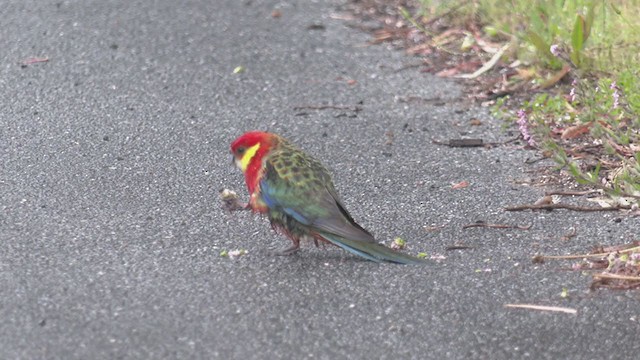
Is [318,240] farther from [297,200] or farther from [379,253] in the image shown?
[379,253]

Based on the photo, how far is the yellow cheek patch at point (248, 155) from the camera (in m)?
5.11

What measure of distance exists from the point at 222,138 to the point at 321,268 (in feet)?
6.01

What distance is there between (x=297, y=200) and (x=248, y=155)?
0.36 metres

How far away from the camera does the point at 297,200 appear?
4.92 m

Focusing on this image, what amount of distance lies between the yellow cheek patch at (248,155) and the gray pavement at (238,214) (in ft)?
0.99

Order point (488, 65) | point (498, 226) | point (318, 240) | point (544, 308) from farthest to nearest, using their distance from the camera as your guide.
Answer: point (488, 65) < point (498, 226) < point (318, 240) < point (544, 308)

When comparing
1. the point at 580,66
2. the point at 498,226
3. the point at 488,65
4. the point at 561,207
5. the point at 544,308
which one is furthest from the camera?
the point at 488,65

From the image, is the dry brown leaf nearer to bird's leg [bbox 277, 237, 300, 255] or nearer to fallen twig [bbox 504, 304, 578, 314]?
bird's leg [bbox 277, 237, 300, 255]

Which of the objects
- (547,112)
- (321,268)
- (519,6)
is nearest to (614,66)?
(547,112)

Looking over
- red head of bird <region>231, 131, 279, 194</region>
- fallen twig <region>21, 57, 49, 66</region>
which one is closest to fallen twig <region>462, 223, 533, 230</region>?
red head of bird <region>231, 131, 279, 194</region>

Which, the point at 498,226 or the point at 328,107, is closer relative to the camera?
the point at 498,226

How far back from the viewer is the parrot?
4.77 meters

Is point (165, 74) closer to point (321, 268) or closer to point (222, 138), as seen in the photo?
point (222, 138)

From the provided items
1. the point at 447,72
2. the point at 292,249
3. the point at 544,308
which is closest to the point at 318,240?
the point at 292,249
